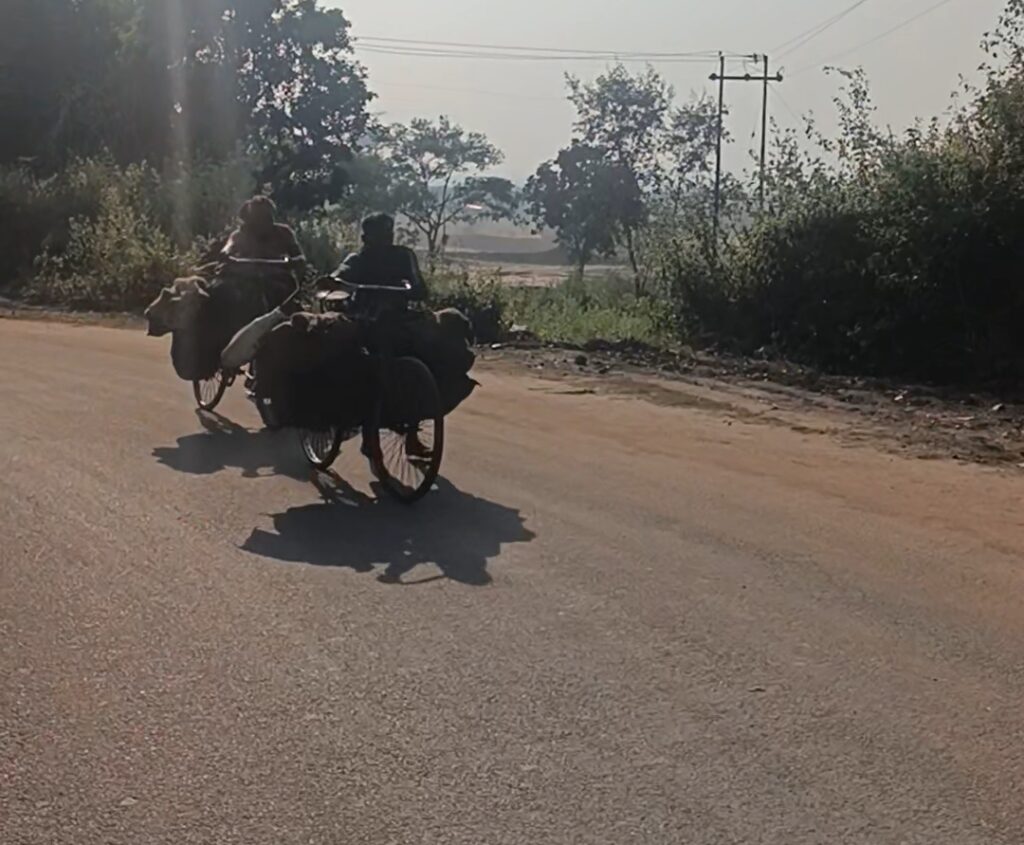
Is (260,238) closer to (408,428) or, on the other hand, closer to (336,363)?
(336,363)

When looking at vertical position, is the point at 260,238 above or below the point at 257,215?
below

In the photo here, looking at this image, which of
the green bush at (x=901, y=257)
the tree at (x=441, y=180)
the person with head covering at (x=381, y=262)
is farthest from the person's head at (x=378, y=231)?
the tree at (x=441, y=180)

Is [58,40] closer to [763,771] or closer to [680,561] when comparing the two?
[680,561]

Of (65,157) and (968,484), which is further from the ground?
(65,157)

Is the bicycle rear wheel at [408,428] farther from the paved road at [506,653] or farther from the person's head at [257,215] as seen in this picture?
the person's head at [257,215]

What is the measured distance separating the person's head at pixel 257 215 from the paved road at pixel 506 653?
2.44 meters

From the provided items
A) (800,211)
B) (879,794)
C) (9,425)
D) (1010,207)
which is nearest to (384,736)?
(879,794)

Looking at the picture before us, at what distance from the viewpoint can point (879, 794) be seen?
476 cm

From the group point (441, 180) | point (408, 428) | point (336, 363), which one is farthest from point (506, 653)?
point (441, 180)

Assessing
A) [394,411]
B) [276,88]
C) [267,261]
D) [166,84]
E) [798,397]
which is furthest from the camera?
[276,88]

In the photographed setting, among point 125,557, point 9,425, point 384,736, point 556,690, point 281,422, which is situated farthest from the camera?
point 9,425

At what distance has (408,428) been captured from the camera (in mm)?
9180

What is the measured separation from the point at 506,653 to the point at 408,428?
10.6 feet

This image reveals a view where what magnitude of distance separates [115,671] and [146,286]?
2067cm
